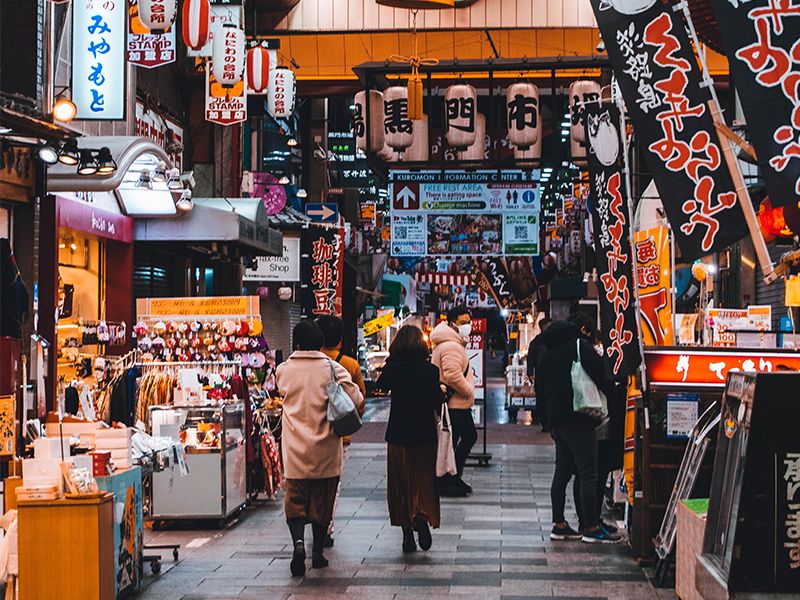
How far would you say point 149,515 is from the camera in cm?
1143

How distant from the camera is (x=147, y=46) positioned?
49.9ft

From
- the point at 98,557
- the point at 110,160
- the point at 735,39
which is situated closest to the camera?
the point at 735,39

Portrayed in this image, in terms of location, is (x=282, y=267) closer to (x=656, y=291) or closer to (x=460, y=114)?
(x=460, y=114)

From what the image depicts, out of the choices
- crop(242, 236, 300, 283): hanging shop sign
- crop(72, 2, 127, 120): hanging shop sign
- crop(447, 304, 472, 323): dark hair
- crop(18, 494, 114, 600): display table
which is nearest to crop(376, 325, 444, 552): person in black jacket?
crop(18, 494, 114, 600): display table

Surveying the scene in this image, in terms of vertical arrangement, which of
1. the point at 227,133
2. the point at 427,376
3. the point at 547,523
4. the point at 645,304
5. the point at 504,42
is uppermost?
the point at 504,42

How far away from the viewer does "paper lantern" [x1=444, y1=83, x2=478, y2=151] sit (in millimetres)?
21031

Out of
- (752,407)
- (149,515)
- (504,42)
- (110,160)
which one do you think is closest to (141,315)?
(110,160)

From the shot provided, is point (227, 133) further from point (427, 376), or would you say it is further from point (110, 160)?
point (427, 376)

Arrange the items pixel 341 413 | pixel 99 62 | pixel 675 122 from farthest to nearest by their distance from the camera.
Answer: pixel 99 62 < pixel 341 413 < pixel 675 122

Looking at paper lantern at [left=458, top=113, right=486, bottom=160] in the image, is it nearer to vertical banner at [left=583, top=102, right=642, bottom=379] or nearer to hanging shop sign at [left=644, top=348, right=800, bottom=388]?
vertical banner at [left=583, top=102, right=642, bottom=379]

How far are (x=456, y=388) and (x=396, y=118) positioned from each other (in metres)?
8.23

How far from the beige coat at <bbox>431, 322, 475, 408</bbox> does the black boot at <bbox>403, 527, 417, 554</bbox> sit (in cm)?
407

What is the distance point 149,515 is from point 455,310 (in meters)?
5.13

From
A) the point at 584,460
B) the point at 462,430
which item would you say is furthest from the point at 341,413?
the point at 462,430
